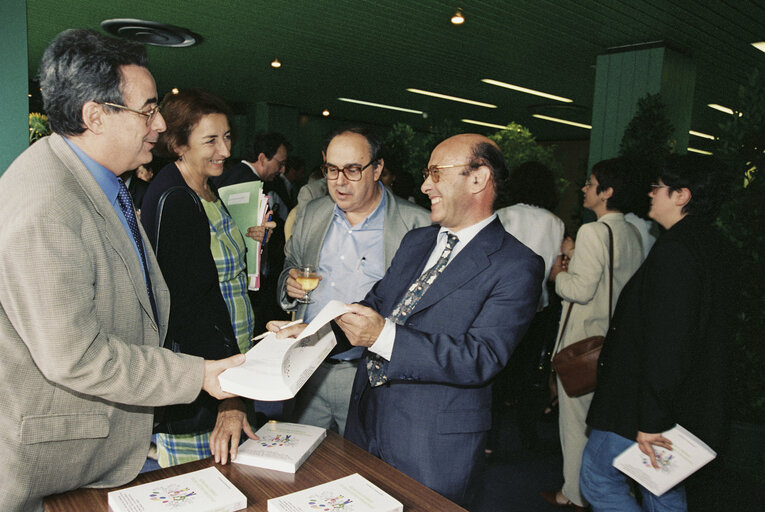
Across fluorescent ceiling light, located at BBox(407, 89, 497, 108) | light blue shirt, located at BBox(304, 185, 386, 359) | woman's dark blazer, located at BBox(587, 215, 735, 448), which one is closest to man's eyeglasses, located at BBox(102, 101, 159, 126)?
light blue shirt, located at BBox(304, 185, 386, 359)

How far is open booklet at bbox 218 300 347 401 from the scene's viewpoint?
1332 millimetres

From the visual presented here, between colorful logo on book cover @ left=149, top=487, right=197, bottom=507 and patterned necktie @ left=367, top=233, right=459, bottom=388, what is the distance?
2.46ft

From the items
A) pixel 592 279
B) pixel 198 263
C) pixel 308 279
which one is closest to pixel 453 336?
pixel 308 279

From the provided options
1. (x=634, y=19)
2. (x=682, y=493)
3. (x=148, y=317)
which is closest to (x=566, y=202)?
(x=634, y=19)

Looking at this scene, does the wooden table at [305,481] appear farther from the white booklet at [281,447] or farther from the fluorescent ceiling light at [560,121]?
the fluorescent ceiling light at [560,121]

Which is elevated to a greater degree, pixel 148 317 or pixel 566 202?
pixel 566 202

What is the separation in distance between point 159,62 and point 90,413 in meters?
9.74

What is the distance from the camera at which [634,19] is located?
592 cm

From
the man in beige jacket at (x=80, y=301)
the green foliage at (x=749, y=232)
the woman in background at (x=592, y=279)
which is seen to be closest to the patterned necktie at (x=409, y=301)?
the man in beige jacket at (x=80, y=301)

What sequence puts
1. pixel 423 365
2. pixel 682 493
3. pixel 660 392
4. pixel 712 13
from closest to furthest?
pixel 423 365 < pixel 660 392 < pixel 682 493 < pixel 712 13

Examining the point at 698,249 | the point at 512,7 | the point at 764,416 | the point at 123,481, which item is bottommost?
the point at 764,416

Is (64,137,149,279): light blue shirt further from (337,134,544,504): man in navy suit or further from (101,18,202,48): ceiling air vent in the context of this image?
(101,18,202,48): ceiling air vent

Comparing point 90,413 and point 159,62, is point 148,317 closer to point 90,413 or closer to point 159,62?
point 90,413

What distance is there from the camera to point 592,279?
3309 millimetres
